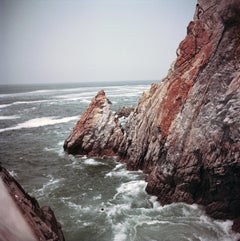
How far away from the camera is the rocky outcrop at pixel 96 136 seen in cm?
2300

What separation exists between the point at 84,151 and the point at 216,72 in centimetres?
1441

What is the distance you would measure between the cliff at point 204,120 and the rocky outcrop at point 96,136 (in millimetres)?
6855

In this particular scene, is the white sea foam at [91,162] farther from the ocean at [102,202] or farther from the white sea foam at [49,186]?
the white sea foam at [49,186]

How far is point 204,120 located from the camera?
502 inches

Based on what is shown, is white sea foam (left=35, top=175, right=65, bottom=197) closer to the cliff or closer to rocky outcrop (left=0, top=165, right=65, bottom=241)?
the cliff

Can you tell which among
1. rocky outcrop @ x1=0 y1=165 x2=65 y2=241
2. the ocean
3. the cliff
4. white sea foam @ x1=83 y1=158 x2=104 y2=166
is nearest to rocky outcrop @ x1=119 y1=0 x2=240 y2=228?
the cliff

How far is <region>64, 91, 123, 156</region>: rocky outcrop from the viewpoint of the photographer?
23000mm

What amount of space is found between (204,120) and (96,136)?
1239cm

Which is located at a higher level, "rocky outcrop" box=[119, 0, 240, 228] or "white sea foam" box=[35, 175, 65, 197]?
"rocky outcrop" box=[119, 0, 240, 228]

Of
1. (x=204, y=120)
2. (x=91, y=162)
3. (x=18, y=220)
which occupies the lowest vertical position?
(x=91, y=162)

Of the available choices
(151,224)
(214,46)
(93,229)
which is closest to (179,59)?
(214,46)

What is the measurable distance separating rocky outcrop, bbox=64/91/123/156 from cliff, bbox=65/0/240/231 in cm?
686

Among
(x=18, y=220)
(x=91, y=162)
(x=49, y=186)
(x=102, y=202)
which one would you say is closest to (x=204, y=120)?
(x=102, y=202)

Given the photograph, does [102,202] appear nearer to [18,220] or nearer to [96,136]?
[96,136]
